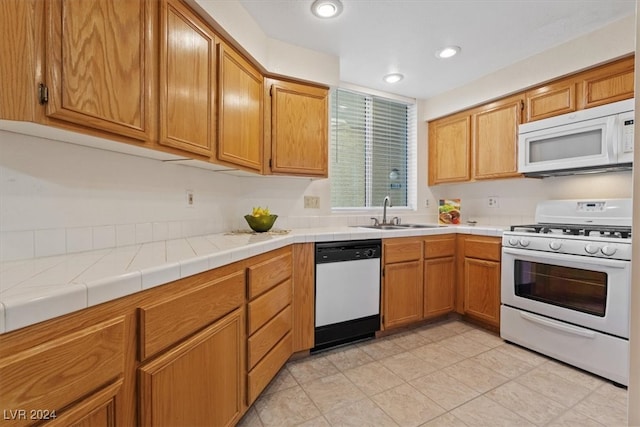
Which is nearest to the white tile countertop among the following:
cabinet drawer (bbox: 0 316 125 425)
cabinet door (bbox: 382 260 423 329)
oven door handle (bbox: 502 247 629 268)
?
cabinet drawer (bbox: 0 316 125 425)

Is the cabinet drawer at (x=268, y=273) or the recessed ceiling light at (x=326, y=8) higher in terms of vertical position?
the recessed ceiling light at (x=326, y=8)

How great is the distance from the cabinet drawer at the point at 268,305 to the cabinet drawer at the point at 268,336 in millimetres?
36

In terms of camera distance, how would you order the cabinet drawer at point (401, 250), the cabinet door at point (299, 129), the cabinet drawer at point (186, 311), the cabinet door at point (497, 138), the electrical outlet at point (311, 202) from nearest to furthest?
the cabinet drawer at point (186, 311) < the cabinet door at point (299, 129) < the cabinet drawer at point (401, 250) < the cabinet door at point (497, 138) < the electrical outlet at point (311, 202)

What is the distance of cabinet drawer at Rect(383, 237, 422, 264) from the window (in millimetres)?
757

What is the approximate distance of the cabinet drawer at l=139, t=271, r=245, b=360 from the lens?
0.90 metres

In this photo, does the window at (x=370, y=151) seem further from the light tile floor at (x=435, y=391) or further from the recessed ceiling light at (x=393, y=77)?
the light tile floor at (x=435, y=391)

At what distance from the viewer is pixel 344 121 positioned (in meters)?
3.01

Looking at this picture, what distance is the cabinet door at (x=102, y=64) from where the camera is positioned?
0.93m

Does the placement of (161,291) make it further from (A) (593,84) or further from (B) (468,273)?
(A) (593,84)

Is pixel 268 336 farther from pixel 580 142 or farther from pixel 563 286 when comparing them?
pixel 580 142

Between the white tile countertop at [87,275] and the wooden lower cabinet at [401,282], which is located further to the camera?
the wooden lower cabinet at [401,282]

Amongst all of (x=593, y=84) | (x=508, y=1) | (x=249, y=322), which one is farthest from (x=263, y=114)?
(x=593, y=84)

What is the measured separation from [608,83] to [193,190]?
301cm

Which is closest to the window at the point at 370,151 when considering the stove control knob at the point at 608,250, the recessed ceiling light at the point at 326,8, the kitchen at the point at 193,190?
the kitchen at the point at 193,190
